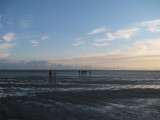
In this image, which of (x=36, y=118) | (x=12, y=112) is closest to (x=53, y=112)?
(x=36, y=118)

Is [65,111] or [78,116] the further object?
[65,111]

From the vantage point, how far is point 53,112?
32.9 feet

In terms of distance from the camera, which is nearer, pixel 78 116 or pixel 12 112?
pixel 78 116

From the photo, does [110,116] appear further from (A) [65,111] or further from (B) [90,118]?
(A) [65,111]

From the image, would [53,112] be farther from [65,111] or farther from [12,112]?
[12,112]

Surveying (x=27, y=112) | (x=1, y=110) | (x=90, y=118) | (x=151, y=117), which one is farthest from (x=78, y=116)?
(x=1, y=110)

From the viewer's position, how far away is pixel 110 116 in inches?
367

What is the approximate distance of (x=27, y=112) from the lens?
9.97 metres

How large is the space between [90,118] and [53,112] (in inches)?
89.2

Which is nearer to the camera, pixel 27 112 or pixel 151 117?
pixel 151 117

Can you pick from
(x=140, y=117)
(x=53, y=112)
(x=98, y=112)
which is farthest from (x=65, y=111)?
(x=140, y=117)

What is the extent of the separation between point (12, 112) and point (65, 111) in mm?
2872

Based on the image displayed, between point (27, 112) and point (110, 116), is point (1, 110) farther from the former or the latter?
point (110, 116)

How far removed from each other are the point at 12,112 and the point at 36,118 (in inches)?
77.5
